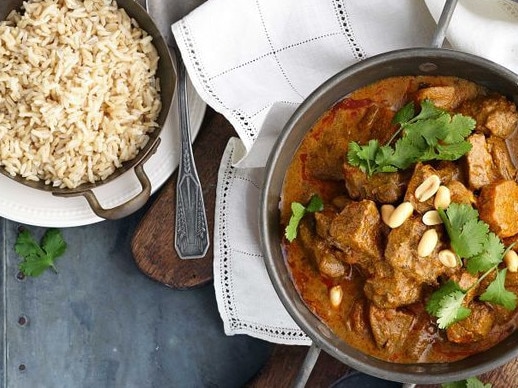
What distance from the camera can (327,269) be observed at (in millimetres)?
2779

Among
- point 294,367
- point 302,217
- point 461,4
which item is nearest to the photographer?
point 302,217

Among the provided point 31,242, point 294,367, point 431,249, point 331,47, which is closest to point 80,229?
point 31,242

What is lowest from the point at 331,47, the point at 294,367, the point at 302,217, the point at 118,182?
the point at 294,367

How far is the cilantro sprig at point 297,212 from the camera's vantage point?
2801mm

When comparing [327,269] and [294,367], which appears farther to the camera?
[294,367]

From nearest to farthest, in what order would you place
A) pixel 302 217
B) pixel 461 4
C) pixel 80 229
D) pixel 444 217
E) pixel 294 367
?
pixel 444 217 < pixel 302 217 < pixel 461 4 < pixel 294 367 < pixel 80 229

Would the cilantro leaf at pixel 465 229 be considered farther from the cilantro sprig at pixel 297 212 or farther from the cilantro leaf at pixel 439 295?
the cilantro sprig at pixel 297 212

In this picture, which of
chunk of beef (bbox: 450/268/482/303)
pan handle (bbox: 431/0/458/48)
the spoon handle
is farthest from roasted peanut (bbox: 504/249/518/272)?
the spoon handle

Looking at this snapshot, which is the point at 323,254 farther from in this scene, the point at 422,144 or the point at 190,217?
the point at 190,217

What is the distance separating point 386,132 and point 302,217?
392mm

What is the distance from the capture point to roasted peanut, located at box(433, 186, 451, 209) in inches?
104

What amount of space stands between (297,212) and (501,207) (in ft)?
2.10

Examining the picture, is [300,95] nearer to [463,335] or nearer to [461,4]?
[461,4]

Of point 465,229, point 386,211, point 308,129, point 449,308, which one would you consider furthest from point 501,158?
point 308,129
